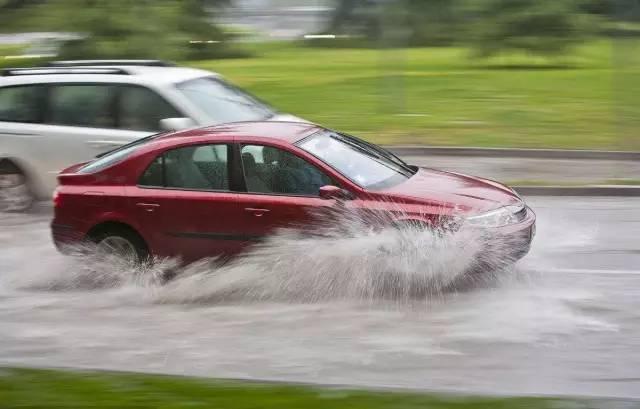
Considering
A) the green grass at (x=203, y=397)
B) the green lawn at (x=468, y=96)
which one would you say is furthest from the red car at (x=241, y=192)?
the green lawn at (x=468, y=96)

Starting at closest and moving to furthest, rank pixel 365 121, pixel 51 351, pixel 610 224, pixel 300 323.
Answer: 1. pixel 51 351
2. pixel 300 323
3. pixel 610 224
4. pixel 365 121

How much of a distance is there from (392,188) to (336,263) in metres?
0.83

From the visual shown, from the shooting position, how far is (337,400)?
204 inches

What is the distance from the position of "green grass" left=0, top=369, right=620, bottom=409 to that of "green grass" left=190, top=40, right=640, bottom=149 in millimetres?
10242

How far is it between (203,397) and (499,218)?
12.7 ft

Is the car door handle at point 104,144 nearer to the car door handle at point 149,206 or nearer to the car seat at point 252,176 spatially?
the car door handle at point 149,206

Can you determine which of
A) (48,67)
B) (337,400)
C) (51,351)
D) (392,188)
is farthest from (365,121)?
(337,400)

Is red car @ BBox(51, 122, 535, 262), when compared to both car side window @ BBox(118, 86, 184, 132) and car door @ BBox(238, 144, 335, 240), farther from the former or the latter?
car side window @ BBox(118, 86, 184, 132)

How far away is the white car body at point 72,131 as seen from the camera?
12.0m

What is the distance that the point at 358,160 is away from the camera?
30.2 ft

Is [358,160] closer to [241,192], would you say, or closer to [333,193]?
[333,193]

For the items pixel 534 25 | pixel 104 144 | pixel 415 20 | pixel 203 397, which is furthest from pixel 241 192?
pixel 415 20

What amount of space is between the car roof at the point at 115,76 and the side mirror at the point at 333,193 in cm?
428

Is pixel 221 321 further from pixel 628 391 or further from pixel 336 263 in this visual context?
pixel 628 391
